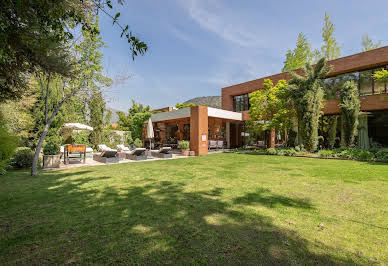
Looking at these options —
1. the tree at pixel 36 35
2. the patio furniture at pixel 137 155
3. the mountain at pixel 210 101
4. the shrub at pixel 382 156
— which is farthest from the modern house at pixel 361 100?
the mountain at pixel 210 101

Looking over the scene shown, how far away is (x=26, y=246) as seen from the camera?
234 cm

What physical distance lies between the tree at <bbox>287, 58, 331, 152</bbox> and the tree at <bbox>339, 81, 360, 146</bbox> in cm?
167

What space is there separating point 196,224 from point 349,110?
50.5 feet

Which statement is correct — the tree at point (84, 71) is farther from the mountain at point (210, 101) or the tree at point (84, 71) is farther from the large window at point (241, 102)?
the mountain at point (210, 101)

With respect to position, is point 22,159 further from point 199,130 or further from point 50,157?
point 199,130

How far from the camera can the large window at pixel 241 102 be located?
21.2 m

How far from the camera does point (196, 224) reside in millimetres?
2920

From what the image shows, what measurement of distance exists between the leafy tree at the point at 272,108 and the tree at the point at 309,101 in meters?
0.95

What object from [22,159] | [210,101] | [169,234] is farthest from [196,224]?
[210,101]

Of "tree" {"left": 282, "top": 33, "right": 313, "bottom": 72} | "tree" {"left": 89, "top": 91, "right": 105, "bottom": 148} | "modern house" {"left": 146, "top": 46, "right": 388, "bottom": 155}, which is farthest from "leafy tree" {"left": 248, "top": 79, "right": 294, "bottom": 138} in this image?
"tree" {"left": 282, "top": 33, "right": 313, "bottom": 72}

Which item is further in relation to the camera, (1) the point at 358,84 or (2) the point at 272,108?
(2) the point at 272,108

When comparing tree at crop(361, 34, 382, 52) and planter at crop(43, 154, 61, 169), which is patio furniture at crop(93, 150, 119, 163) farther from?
tree at crop(361, 34, 382, 52)

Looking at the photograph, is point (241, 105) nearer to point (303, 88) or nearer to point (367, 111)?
point (303, 88)

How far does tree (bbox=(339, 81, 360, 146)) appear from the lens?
42.7 feet
